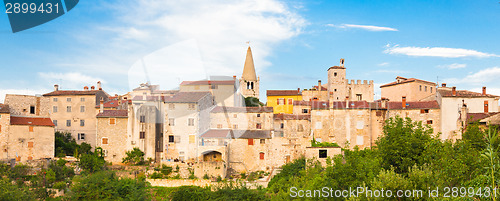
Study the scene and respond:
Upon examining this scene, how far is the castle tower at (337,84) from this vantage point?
5091 centimetres

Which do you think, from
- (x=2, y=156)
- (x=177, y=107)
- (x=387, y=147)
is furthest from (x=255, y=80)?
(x=387, y=147)

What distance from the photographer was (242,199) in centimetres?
3128

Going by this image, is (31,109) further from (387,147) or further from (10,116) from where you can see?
(387,147)

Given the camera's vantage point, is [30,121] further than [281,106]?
No

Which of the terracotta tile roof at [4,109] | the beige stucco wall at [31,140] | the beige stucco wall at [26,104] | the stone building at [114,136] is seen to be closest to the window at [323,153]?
the stone building at [114,136]

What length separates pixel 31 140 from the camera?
38.4 metres

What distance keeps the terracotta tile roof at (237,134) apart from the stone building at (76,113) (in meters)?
14.2

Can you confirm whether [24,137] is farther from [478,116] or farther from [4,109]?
[478,116]

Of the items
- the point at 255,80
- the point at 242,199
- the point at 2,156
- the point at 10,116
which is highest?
the point at 255,80

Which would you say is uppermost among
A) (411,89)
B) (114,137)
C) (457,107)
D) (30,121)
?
(411,89)

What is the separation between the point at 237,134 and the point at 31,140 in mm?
20238

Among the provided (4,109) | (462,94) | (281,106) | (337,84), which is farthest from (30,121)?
(462,94)

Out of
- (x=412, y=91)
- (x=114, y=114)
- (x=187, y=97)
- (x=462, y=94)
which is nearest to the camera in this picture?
(x=462, y=94)

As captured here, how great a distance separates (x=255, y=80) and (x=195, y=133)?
31.7 meters
